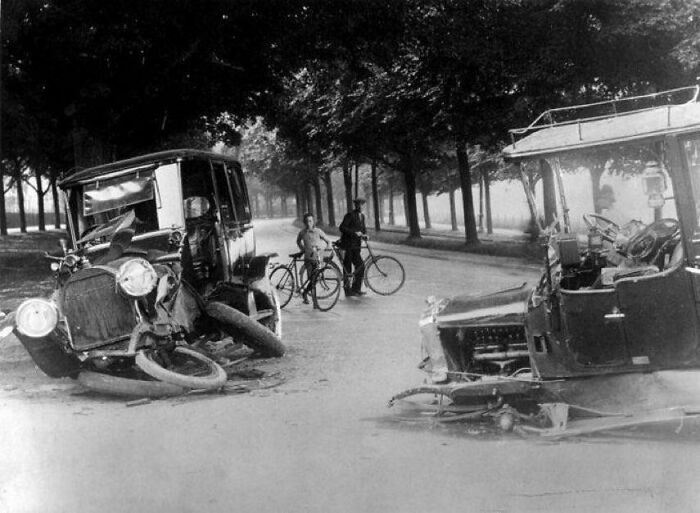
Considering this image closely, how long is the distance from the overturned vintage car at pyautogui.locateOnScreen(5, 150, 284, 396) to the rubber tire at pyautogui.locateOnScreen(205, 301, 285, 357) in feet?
0.04

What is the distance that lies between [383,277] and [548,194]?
7.70 metres

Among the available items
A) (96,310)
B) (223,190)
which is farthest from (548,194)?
(223,190)

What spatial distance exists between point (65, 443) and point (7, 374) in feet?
8.47

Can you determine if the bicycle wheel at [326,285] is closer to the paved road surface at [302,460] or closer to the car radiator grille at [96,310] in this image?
the paved road surface at [302,460]

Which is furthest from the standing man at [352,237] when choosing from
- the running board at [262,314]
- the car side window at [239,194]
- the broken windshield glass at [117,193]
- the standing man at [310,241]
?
the broken windshield glass at [117,193]

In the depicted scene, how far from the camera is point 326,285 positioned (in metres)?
12.4

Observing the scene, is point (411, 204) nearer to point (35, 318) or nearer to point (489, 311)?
point (35, 318)

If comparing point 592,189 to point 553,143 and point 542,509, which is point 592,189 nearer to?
point 553,143

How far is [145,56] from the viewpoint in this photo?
15.1m

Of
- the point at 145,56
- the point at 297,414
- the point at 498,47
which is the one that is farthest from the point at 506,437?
the point at 145,56

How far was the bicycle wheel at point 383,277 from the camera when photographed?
42.7 ft

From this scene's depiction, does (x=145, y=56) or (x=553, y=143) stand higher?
(x=145, y=56)

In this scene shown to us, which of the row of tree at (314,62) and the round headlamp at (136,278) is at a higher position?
the row of tree at (314,62)

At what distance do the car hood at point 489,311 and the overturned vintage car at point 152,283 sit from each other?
2.29 m
